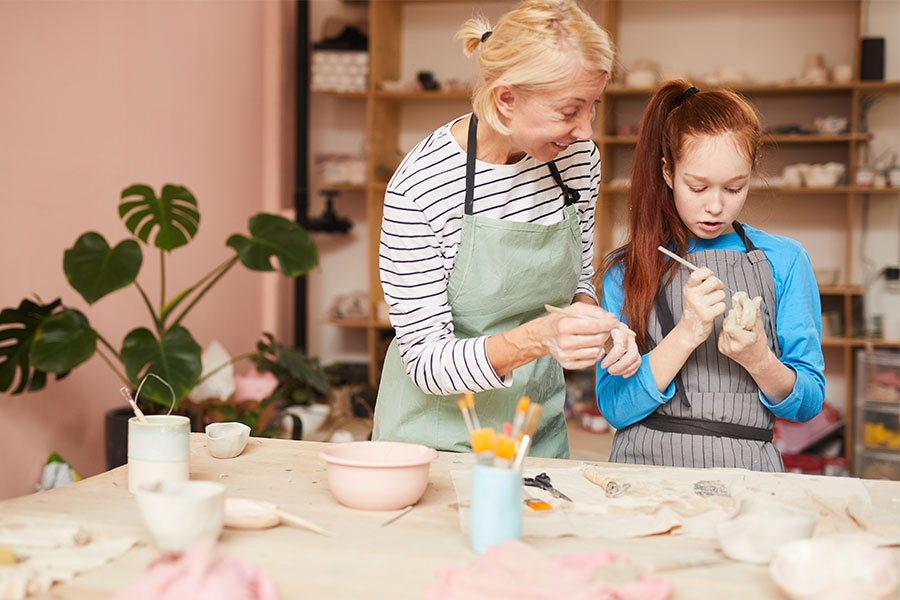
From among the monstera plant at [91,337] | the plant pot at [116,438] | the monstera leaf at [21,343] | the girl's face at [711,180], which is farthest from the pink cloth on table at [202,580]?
the plant pot at [116,438]

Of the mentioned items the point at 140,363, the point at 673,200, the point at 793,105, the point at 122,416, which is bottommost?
the point at 122,416

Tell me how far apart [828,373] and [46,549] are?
4434mm

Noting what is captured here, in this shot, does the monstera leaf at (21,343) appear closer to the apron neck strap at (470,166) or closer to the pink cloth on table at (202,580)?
the apron neck strap at (470,166)

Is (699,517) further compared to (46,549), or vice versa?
(699,517)

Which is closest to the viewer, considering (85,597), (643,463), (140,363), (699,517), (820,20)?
(85,597)

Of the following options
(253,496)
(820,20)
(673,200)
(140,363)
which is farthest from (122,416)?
(820,20)

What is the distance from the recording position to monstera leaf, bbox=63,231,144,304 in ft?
8.16

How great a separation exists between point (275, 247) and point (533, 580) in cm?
214

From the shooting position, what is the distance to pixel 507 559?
3.34 feet

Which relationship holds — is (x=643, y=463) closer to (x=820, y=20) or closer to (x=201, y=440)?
(x=201, y=440)

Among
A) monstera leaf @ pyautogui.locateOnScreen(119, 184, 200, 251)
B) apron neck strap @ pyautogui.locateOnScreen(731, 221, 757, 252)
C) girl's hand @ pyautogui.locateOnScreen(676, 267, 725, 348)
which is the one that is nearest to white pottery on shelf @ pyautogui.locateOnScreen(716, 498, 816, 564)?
girl's hand @ pyautogui.locateOnScreen(676, 267, 725, 348)

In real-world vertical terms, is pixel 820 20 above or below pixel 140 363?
above

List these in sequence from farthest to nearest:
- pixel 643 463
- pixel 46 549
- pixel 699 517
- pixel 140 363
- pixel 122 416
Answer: pixel 122 416 → pixel 140 363 → pixel 643 463 → pixel 699 517 → pixel 46 549

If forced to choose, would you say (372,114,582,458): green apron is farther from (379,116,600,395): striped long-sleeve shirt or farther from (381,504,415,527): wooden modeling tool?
(381,504,415,527): wooden modeling tool
